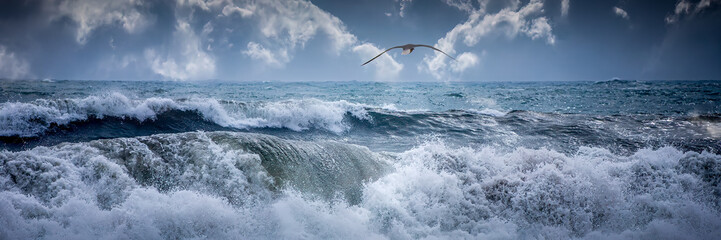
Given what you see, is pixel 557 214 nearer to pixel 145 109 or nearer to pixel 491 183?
pixel 491 183

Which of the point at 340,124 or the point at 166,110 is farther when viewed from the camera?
the point at 340,124

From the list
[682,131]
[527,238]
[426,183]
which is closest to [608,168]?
[527,238]

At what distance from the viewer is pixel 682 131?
33.4 ft

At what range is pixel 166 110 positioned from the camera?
10352 millimetres

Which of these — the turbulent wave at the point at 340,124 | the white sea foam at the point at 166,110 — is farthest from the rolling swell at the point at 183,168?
the white sea foam at the point at 166,110

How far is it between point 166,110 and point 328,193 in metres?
7.90

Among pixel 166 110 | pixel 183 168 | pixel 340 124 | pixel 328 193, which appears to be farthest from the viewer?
pixel 340 124

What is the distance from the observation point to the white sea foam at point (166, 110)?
767 cm

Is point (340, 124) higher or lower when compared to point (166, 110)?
lower

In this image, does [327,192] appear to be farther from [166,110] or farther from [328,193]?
[166,110]

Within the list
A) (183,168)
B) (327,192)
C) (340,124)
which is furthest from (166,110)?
(327,192)

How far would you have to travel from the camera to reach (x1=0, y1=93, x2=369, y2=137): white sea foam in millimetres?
7672

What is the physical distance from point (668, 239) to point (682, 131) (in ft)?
28.2

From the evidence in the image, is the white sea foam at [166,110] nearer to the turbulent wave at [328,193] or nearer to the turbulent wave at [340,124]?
the turbulent wave at [340,124]
